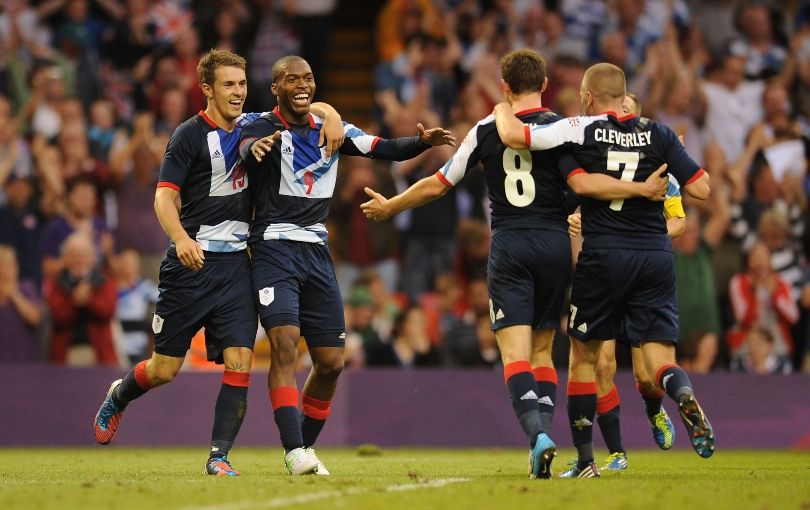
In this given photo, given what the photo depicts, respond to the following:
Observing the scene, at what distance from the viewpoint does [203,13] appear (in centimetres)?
1725

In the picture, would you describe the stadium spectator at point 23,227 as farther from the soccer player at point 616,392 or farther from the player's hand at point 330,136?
the soccer player at point 616,392

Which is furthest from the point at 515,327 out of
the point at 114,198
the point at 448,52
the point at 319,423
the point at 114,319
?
the point at 448,52

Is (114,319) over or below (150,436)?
over

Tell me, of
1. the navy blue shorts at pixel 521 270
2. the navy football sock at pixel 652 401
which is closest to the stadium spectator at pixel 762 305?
the navy football sock at pixel 652 401

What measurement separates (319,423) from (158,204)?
6.48ft

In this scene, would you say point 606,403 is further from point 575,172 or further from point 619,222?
point 575,172

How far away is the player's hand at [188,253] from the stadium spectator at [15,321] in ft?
20.5

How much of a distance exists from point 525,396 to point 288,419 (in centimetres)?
167

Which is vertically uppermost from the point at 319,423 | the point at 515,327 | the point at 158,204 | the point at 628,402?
the point at 158,204

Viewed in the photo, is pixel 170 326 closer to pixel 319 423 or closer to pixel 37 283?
pixel 319 423

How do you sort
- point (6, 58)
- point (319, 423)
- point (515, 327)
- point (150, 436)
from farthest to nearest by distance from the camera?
point (6, 58), point (150, 436), point (319, 423), point (515, 327)

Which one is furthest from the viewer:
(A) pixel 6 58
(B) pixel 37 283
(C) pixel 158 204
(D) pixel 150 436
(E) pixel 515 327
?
(A) pixel 6 58

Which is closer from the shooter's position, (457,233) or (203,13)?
(457,233)

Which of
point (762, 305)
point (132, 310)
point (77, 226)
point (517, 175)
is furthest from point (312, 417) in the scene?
point (762, 305)
